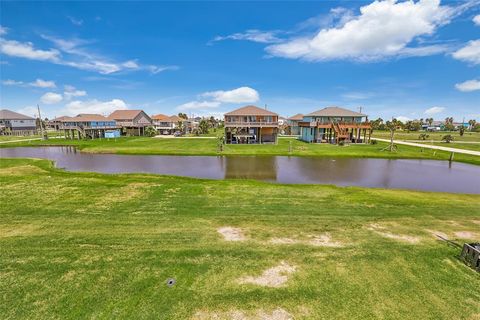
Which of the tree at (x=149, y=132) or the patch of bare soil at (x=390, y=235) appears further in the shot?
the tree at (x=149, y=132)

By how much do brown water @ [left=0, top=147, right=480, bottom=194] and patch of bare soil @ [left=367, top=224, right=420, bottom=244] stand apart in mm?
9095

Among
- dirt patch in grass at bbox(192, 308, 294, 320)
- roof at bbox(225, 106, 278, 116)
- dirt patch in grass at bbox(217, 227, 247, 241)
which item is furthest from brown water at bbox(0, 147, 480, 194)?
roof at bbox(225, 106, 278, 116)

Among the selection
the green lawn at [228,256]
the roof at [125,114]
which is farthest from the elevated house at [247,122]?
the roof at [125,114]

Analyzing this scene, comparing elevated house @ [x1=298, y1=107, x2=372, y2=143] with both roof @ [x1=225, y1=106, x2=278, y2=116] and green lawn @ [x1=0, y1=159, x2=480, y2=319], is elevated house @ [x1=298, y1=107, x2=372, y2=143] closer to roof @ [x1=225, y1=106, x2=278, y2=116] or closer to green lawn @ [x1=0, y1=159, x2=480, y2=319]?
roof @ [x1=225, y1=106, x2=278, y2=116]

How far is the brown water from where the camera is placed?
811 inches

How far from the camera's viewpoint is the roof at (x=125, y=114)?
73.3 meters

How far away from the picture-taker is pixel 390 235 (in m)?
10.2

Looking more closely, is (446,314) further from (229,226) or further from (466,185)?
(466,185)

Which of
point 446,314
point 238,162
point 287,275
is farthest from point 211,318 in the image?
point 238,162

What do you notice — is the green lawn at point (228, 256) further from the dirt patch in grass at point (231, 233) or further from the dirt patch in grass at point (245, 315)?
the dirt patch in grass at point (231, 233)

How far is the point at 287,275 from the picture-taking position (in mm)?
7539

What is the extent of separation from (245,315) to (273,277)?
1.71 metres

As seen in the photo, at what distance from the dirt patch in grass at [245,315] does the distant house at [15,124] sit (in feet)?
329

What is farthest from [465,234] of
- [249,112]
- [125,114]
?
[125,114]
